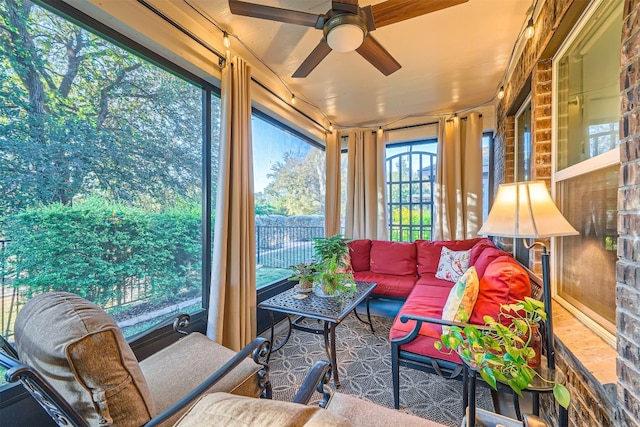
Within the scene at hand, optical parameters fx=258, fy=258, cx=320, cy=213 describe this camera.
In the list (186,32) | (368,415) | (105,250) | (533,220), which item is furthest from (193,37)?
(368,415)

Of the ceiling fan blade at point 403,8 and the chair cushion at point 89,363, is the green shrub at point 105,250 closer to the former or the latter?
the chair cushion at point 89,363

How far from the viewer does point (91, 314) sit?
85cm

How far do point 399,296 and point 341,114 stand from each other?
2.70 m

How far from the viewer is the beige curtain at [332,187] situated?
416 cm

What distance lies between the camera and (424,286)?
284 cm

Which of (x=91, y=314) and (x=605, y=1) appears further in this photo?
(x=605, y=1)

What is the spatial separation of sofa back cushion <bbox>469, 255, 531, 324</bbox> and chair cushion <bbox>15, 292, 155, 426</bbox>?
1.73 m

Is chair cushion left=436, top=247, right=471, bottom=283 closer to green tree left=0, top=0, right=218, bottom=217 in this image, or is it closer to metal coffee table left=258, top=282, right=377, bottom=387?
metal coffee table left=258, top=282, right=377, bottom=387

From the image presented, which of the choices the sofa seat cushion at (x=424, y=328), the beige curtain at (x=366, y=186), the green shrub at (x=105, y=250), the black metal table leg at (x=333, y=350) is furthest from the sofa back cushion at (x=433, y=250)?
the green shrub at (x=105, y=250)

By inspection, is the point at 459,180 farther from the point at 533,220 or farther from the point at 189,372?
the point at 189,372

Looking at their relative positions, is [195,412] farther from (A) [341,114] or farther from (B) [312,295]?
(A) [341,114]

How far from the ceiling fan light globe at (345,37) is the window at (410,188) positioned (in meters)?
2.85

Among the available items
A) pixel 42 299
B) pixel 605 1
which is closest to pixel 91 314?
pixel 42 299

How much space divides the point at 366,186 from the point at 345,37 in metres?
2.76
